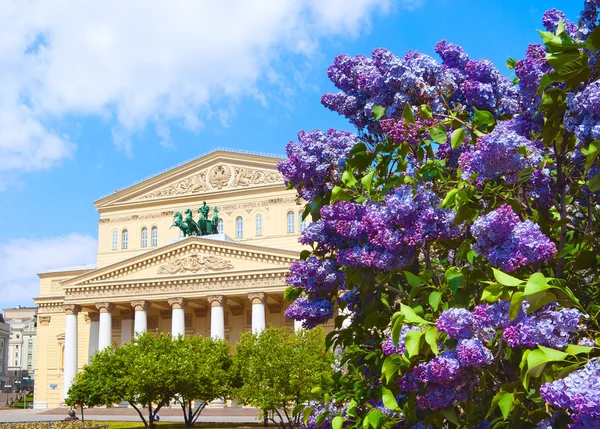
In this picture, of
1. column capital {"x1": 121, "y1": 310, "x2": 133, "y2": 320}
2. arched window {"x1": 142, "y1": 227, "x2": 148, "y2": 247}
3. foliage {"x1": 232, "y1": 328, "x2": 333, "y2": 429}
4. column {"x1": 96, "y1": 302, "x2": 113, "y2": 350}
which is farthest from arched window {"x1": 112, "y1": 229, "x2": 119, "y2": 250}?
foliage {"x1": 232, "y1": 328, "x2": 333, "y2": 429}

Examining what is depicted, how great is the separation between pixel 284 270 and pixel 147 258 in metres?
11.1

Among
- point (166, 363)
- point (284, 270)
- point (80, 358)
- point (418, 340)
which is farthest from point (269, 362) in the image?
point (80, 358)

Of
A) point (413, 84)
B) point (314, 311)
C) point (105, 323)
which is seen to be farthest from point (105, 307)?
point (413, 84)

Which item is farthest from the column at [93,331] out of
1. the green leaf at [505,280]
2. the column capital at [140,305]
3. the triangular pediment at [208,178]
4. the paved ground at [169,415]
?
the green leaf at [505,280]

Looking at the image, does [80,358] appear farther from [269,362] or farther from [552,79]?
[552,79]

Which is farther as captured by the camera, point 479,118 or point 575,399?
point 479,118

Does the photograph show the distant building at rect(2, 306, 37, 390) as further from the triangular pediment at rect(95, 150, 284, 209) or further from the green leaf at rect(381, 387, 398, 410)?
the green leaf at rect(381, 387, 398, 410)

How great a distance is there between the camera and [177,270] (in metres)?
53.2

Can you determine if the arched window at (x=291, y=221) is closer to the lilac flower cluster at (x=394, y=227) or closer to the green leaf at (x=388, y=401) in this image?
the lilac flower cluster at (x=394, y=227)

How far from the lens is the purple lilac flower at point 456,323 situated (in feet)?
16.5

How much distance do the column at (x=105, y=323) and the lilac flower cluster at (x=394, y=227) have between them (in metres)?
49.7

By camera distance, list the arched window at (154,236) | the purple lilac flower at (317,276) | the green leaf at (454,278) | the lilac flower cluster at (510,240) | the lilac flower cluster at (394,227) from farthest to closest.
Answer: the arched window at (154,236), the purple lilac flower at (317,276), the lilac flower cluster at (394,227), the green leaf at (454,278), the lilac flower cluster at (510,240)

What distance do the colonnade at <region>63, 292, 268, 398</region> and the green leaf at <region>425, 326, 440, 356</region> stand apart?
43.7m

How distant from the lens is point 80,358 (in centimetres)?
6275
